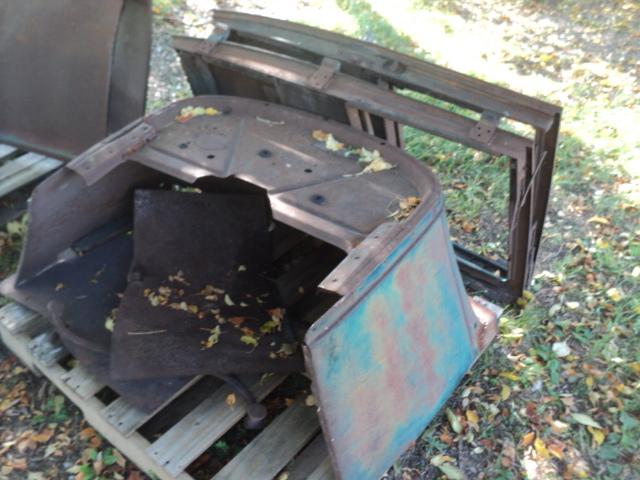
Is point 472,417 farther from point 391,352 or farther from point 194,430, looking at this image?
point 194,430

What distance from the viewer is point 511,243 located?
251 centimetres

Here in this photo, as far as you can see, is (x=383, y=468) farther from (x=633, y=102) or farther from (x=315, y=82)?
(x=633, y=102)

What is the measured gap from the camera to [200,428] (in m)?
2.24

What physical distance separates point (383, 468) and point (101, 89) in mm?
2064

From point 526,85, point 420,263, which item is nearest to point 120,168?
point 420,263

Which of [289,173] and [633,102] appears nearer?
[289,173]

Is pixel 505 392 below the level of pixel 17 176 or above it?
below

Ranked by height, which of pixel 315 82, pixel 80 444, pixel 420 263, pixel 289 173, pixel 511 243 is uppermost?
pixel 315 82

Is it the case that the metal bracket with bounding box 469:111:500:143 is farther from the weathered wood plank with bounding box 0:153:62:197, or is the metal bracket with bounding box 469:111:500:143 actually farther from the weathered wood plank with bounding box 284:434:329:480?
the weathered wood plank with bounding box 0:153:62:197

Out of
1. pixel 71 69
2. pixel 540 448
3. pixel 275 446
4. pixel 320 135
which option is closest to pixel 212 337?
pixel 275 446

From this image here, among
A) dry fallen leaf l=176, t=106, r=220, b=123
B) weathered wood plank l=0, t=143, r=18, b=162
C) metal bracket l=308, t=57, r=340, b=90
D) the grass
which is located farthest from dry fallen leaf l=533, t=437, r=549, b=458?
weathered wood plank l=0, t=143, r=18, b=162

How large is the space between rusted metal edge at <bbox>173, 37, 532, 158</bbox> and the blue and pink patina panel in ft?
0.97

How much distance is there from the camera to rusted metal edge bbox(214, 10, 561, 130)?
204cm

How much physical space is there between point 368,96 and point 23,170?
2.00 metres
